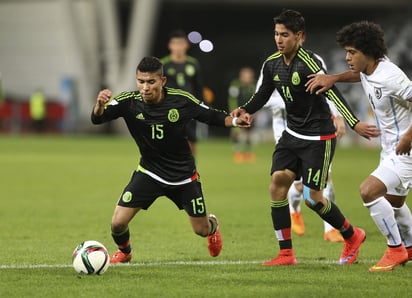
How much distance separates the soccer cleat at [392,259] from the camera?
755cm

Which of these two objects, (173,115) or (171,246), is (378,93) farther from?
(171,246)

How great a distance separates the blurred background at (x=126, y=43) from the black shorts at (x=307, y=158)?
2699 cm

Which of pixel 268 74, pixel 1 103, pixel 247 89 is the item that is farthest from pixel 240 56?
pixel 268 74

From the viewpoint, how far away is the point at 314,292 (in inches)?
260

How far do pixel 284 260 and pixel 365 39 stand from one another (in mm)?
2093

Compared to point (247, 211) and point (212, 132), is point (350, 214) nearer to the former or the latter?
point (247, 211)

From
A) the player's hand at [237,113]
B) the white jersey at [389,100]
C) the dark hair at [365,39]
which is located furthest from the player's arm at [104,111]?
the white jersey at [389,100]

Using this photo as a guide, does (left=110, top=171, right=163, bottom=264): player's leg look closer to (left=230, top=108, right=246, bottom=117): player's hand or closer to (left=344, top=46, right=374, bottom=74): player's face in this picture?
(left=230, top=108, right=246, bottom=117): player's hand

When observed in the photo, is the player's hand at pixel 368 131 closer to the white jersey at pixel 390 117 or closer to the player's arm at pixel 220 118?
the white jersey at pixel 390 117

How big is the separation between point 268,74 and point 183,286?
235cm

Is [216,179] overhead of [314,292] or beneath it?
beneath

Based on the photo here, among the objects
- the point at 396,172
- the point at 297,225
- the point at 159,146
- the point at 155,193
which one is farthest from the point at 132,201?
the point at 297,225

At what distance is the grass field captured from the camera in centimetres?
676

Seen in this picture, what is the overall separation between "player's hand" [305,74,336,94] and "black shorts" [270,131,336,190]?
529 mm
